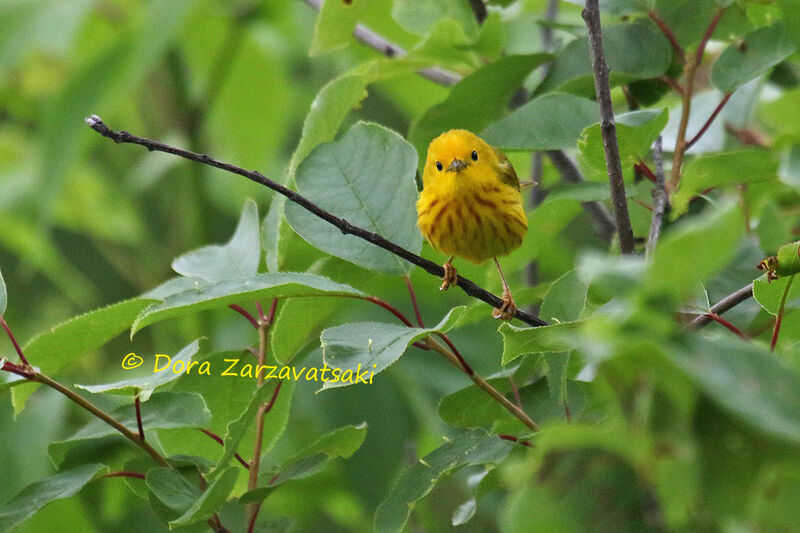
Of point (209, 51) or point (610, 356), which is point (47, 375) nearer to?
point (610, 356)

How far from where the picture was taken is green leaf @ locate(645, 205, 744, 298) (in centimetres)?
53

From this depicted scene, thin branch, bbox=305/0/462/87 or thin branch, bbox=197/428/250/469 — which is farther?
thin branch, bbox=305/0/462/87

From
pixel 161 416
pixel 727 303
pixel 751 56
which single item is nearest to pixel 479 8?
pixel 751 56

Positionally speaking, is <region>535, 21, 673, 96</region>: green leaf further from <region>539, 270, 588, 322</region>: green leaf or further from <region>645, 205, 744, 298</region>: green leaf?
<region>645, 205, 744, 298</region>: green leaf

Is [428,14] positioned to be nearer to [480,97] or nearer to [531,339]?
[480,97]

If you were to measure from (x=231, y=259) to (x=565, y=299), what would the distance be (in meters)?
→ 0.44

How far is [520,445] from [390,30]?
133 cm

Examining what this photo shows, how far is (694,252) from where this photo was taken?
547 millimetres

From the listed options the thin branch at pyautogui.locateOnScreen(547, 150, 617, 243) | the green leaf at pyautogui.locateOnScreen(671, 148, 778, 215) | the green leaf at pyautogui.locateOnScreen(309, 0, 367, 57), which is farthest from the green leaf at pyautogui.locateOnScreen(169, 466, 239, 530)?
the thin branch at pyautogui.locateOnScreen(547, 150, 617, 243)

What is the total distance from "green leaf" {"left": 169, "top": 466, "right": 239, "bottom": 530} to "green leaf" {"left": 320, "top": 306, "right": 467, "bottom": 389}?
0.14 metres

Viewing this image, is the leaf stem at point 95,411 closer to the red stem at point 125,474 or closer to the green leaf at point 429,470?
the red stem at point 125,474

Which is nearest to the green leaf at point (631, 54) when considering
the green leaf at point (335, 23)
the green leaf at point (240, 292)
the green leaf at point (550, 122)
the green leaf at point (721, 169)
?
the green leaf at point (550, 122)

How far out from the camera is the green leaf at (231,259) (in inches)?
47.7

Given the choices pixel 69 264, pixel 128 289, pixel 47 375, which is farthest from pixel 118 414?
pixel 69 264
